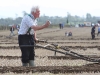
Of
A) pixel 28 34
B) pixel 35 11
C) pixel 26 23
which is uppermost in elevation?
pixel 35 11

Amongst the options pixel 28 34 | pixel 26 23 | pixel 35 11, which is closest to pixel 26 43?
pixel 28 34

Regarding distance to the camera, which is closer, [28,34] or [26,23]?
[26,23]

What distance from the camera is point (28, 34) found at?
39.2 ft

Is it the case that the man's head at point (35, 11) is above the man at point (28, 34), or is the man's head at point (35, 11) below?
above

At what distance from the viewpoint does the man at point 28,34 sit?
11.6 metres

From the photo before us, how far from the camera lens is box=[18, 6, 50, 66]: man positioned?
11602mm

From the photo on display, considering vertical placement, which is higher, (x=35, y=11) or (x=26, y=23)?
(x=35, y=11)

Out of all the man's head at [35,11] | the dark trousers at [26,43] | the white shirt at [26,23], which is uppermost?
the man's head at [35,11]

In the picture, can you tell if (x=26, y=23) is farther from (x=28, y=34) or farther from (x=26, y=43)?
(x=26, y=43)

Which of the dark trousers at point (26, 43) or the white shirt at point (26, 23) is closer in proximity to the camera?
the white shirt at point (26, 23)

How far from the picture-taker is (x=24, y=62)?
1214cm

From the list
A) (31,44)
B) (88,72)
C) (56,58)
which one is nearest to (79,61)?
(56,58)

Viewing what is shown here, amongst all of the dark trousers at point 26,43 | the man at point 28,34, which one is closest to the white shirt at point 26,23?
the man at point 28,34

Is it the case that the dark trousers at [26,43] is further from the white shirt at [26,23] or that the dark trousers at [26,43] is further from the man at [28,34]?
the white shirt at [26,23]
